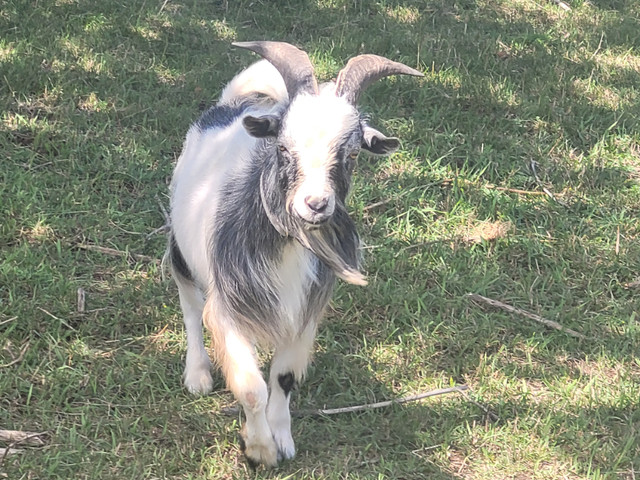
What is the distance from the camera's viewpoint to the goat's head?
2490mm

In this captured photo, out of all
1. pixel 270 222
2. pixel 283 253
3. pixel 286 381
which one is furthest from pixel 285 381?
pixel 270 222

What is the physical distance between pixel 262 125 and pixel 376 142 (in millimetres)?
394

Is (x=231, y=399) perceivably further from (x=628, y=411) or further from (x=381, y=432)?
(x=628, y=411)

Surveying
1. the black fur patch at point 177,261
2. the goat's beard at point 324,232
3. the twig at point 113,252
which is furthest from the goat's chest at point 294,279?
the twig at point 113,252

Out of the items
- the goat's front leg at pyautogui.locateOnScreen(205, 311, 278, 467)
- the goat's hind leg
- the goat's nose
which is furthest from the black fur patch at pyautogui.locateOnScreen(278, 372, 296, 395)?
the goat's nose

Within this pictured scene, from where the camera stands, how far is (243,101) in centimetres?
341

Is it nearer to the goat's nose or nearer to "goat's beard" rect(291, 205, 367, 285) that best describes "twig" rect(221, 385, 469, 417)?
"goat's beard" rect(291, 205, 367, 285)

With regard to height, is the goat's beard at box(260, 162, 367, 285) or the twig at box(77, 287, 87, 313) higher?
the goat's beard at box(260, 162, 367, 285)

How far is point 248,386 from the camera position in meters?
2.86

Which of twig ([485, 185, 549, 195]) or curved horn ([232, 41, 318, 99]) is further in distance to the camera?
twig ([485, 185, 549, 195])

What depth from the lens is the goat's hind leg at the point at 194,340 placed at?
3.40 m

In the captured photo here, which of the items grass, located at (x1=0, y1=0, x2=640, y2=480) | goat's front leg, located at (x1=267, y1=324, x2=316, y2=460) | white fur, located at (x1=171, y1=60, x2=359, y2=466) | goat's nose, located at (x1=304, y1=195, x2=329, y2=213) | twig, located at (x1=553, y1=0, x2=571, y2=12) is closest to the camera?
goat's nose, located at (x1=304, y1=195, x2=329, y2=213)

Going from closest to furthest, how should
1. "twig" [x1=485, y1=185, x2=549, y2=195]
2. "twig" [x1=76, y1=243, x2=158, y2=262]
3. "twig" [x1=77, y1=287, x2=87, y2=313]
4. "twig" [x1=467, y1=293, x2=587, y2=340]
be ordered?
"twig" [x1=77, y1=287, x2=87, y2=313] < "twig" [x1=467, y1=293, x2=587, y2=340] < "twig" [x1=76, y1=243, x2=158, y2=262] < "twig" [x1=485, y1=185, x2=549, y2=195]

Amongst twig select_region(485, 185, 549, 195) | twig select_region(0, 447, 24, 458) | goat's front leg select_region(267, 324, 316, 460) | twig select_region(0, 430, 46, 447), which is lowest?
twig select_region(0, 430, 46, 447)
